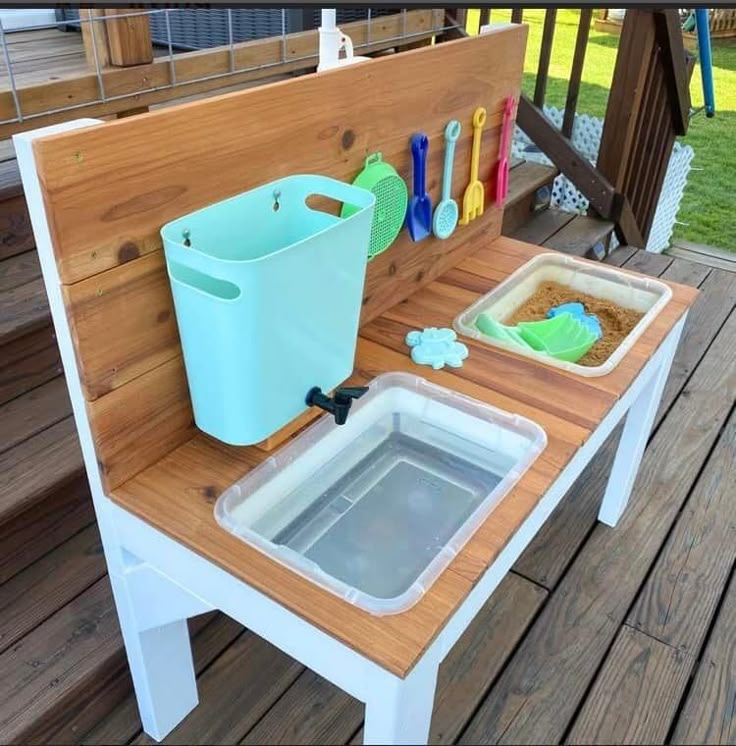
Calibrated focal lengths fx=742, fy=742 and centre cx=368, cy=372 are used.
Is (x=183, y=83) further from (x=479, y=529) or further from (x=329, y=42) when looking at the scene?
(x=479, y=529)

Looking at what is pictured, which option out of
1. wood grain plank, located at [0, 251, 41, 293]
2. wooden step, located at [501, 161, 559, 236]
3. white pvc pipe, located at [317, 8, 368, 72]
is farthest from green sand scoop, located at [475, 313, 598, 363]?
wooden step, located at [501, 161, 559, 236]

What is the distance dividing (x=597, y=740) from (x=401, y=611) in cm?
30

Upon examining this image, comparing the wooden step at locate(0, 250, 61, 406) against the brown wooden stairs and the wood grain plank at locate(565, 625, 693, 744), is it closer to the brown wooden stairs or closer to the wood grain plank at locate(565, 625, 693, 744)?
the wood grain plank at locate(565, 625, 693, 744)

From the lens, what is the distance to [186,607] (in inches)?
36.8

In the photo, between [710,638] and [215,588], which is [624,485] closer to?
[710,638]

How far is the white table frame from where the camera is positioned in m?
0.73

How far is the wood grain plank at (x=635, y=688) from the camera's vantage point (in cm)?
87

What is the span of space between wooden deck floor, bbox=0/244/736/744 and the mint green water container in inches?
20.4

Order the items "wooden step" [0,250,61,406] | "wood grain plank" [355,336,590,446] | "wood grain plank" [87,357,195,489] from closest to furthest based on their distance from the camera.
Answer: "wood grain plank" [87,357,195,489] < "wood grain plank" [355,336,590,446] < "wooden step" [0,250,61,406]

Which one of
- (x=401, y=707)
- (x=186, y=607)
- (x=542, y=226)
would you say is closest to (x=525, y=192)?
(x=542, y=226)

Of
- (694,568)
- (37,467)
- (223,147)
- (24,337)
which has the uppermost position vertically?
(223,147)

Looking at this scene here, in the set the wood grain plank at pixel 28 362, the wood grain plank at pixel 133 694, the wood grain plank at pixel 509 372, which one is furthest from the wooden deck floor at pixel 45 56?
the wood grain plank at pixel 133 694

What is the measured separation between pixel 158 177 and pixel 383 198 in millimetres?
447

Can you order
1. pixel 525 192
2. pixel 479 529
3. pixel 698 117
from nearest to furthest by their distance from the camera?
1. pixel 479 529
2. pixel 525 192
3. pixel 698 117
